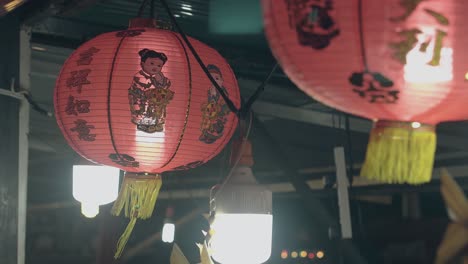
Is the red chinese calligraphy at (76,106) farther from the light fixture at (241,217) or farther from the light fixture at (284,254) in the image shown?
the light fixture at (284,254)

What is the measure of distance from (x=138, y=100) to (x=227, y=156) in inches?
33.1

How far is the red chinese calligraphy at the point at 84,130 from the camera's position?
9.20 feet

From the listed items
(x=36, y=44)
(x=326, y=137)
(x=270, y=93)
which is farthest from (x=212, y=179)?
(x=36, y=44)

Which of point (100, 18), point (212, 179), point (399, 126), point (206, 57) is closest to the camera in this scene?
point (399, 126)

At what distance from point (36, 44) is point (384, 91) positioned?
11.2 ft

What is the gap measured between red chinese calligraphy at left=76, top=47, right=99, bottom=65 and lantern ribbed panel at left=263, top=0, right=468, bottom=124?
101 centimetres

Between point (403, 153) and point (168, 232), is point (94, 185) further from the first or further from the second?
point (168, 232)

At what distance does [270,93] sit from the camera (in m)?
5.54

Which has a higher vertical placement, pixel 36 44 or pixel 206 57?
pixel 206 57

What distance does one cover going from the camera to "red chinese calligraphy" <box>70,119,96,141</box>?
9.20ft

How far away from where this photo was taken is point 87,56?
278 cm

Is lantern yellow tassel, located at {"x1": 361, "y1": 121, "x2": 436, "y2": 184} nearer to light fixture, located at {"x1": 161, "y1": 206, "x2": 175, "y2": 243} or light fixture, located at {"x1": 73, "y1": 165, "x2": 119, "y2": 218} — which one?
light fixture, located at {"x1": 73, "y1": 165, "x2": 119, "y2": 218}

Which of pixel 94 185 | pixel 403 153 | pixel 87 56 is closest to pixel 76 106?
pixel 87 56

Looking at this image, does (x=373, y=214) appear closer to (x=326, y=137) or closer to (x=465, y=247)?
(x=326, y=137)
